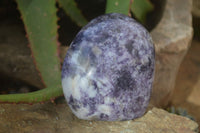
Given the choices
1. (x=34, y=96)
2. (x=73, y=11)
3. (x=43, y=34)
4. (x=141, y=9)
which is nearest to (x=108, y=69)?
(x=34, y=96)

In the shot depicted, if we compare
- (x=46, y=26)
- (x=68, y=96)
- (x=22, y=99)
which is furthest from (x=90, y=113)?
(x=46, y=26)

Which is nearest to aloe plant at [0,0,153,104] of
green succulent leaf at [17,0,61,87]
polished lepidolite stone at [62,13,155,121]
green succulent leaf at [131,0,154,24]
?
green succulent leaf at [17,0,61,87]

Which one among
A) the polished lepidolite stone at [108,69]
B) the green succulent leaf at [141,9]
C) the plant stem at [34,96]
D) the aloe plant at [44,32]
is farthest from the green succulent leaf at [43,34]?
the green succulent leaf at [141,9]

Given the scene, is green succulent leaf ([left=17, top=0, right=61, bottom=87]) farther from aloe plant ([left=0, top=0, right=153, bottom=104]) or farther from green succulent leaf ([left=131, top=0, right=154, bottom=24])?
green succulent leaf ([left=131, top=0, right=154, bottom=24])

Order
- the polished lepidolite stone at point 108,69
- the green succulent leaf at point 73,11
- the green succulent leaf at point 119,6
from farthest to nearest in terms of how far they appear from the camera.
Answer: the green succulent leaf at point 73,11, the green succulent leaf at point 119,6, the polished lepidolite stone at point 108,69

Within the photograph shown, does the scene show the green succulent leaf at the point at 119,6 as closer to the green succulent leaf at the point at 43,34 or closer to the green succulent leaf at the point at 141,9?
the green succulent leaf at the point at 43,34

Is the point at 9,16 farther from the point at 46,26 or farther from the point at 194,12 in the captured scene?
the point at 194,12

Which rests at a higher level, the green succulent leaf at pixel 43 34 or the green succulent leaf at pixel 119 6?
the green succulent leaf at pixel 119 6
